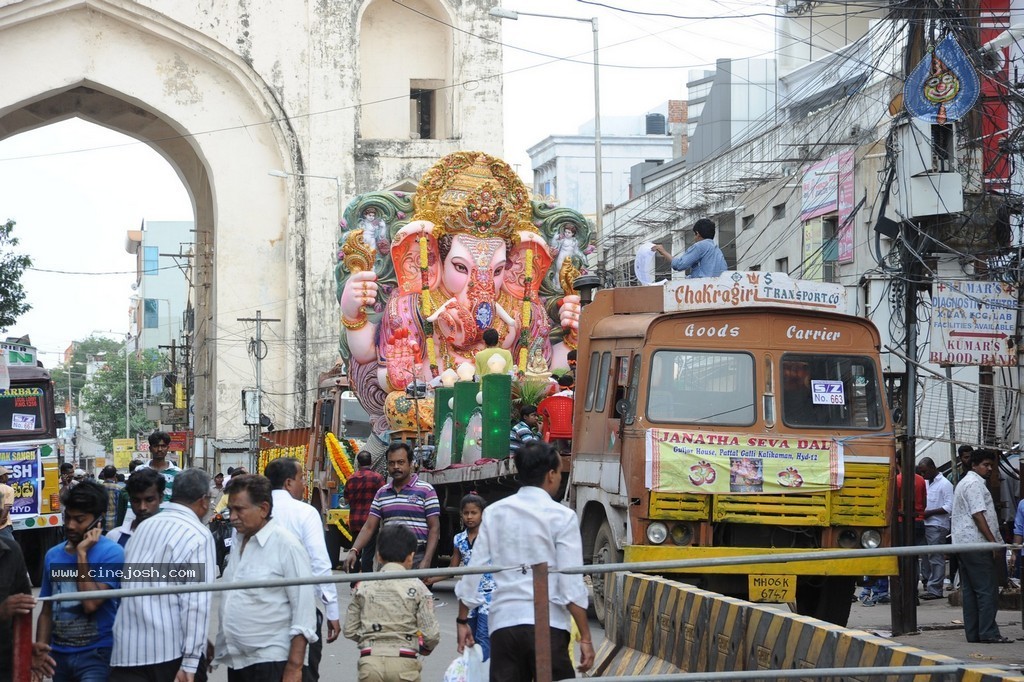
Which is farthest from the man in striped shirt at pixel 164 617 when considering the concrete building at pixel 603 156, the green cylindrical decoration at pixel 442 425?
the concrete building at pixel 603 156

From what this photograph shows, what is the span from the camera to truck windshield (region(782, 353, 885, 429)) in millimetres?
12422

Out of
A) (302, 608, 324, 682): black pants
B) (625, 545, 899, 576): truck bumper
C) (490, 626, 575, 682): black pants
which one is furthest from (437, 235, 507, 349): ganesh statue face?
(490, 626, 575, 682): black pants

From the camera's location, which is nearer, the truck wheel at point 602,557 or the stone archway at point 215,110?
the truck wheel at point 602,557

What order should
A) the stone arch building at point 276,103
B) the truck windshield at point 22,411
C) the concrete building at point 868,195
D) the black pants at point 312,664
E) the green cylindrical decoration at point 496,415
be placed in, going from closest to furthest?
the black pants at point 312,664 → the concrete building at point 868,195 → the green cylindrical decoration at point 496,415 → the truck windshield at point 22,411 → the stone arch building at point 276,103

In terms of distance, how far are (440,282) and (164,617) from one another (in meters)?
15.1

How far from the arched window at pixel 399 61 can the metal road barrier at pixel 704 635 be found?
3525cm

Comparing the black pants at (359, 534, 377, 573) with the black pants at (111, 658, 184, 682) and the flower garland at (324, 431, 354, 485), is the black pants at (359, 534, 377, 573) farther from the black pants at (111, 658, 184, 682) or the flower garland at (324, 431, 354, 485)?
the flower garland at (324, 431, 354, 485)

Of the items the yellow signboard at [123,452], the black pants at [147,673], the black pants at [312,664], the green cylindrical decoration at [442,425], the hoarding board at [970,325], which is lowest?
the yellow signboard at [123,452]

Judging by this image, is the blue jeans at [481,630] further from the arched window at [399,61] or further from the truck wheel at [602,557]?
the arched window at [399,61]

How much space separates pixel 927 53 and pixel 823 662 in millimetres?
8613

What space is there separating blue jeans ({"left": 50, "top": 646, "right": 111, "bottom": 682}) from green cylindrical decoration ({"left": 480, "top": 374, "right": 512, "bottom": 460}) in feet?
32.2

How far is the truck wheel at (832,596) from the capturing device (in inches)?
488

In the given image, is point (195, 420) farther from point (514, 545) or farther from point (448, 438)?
point (514, 545)

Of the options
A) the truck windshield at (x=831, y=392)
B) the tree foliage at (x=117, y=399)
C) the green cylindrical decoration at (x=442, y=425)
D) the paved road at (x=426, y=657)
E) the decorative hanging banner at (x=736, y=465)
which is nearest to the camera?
the paved road at (x=426, y=657)
